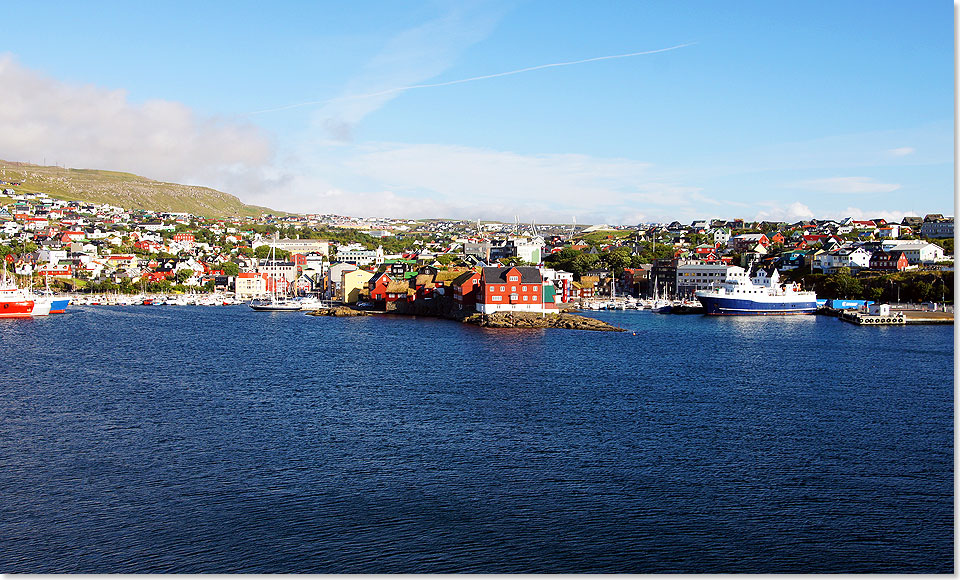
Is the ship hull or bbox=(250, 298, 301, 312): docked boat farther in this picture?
bbox=(250, 298, 301, 312): docked boat

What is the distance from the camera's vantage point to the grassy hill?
86.2 meters

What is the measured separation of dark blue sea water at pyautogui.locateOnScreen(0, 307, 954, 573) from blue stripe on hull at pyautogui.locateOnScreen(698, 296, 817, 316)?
41.0 ft

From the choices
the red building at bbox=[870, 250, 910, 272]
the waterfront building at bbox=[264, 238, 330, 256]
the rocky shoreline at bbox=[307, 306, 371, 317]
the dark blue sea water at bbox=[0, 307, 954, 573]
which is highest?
the waterfront building at bbox=[264, 238, 330, 256]

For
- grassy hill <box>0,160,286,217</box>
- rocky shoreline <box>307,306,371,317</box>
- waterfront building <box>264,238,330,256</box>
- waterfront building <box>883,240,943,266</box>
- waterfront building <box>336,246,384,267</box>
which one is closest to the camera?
rocky shoreline <box>307,306,371,317</box>

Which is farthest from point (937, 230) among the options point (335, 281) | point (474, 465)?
point (474, 465)

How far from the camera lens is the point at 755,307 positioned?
2759 cm

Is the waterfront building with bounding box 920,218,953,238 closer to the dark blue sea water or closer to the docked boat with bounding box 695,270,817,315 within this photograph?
the docked boat with bounding box 695,270,817,315

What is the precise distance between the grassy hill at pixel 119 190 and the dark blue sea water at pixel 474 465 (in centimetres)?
7741

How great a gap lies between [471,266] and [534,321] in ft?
65.6

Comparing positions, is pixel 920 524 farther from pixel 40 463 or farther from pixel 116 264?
pixel 116 264

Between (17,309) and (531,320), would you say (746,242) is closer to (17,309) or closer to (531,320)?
(531,320)

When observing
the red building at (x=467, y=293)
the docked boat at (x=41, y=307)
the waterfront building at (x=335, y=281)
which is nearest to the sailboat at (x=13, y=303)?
the docked boat at (x=41, y=307)

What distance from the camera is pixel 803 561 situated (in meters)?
5.51

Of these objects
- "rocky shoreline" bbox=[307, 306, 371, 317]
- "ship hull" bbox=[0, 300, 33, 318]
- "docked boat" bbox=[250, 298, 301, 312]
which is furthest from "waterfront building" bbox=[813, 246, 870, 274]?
"ship hull" bbox=[0, 300, 33, 318]
